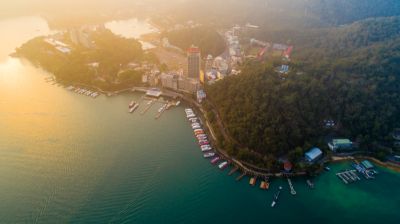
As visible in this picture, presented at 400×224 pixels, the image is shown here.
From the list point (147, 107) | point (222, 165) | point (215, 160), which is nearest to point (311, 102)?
point (222, 165)

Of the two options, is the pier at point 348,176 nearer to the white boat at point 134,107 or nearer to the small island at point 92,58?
the white boat at point 134,107

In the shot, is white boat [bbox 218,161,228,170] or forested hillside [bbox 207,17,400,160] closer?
white boat [bbox 218,161,228,170]

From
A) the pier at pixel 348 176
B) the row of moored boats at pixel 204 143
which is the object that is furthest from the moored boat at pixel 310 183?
the row of moored boats at pixel 204 143

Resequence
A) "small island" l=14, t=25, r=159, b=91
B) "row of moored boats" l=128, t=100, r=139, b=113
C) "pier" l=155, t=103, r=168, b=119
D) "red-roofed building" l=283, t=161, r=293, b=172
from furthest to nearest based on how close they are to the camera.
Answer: "small island" l=14, t=25, r=159, b=91, "row of moored boats" l=128, t=100, r=139, b=113, "pier" l=155, t=103, r=168, b=119, "red-roofed building" l=283, t=161, r=293, b=172

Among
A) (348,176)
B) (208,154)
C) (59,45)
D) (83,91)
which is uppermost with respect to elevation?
(59,45)

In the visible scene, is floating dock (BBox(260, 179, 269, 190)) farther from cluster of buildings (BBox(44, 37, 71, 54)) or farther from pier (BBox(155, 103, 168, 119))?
cluster of buildings (BBox(44, 37, 71, 54))

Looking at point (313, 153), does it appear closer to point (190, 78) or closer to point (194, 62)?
point (190, 78)

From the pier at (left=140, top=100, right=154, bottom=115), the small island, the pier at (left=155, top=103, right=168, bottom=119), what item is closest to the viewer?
the pier at (left=155, top=103, right=168, bottom=119)

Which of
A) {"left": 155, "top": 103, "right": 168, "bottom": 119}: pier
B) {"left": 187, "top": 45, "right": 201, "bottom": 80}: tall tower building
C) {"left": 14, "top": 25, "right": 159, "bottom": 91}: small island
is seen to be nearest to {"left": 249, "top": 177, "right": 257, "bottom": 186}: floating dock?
{"left": 155, "top": 103, "right": 168, "bottom": 119}: pier
